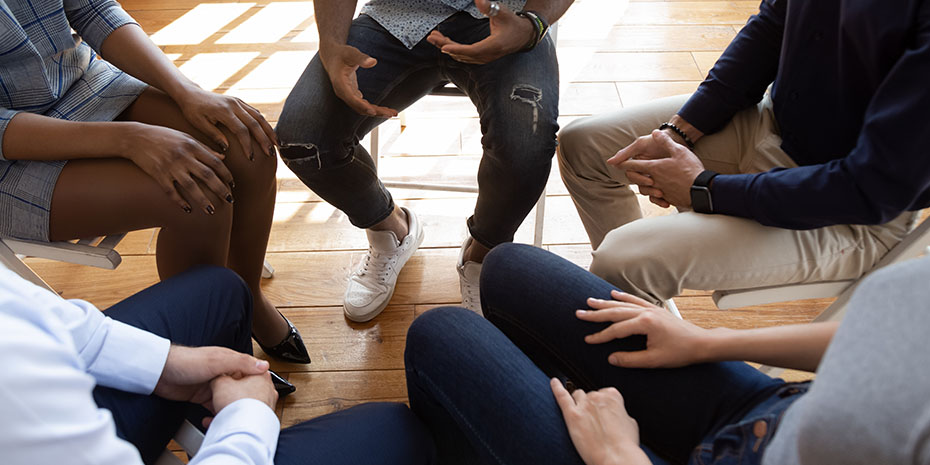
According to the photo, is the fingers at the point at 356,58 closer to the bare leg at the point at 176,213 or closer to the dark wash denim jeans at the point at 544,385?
the bare leg at the point at 176,213

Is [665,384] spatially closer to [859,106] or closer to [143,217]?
[859,106]

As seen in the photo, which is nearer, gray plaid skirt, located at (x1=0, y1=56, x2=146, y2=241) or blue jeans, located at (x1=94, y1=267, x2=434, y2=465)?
blue jeans, located at (x1=94, y1=267, x2=434, y2=465)

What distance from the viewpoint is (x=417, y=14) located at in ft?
4.35

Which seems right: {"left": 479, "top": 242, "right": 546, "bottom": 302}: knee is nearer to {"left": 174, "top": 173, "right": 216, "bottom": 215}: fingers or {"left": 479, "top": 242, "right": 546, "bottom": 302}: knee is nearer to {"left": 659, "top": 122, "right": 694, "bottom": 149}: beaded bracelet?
{"left": 659, "top": 122, "right": 694, "bottom": 149}: beaded bracelet

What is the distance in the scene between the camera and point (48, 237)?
1086 mm

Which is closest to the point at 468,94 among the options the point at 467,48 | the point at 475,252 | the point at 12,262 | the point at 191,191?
the point at 467,48

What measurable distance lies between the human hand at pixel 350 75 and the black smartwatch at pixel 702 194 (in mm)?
623

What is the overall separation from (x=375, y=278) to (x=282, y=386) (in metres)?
0.35

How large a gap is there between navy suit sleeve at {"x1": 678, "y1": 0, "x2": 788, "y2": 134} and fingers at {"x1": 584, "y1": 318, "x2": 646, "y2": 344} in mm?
543

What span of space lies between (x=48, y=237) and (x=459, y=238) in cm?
100

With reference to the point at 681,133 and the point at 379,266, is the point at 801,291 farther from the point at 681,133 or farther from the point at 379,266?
the point at 379,266

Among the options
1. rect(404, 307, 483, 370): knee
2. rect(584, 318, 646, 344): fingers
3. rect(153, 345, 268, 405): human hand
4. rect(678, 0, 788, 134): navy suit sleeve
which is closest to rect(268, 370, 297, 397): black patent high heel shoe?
rect(153, 345, 268, 405): human hand

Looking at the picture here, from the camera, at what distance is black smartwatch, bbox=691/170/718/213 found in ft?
3.47

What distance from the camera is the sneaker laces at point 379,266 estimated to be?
1562mm
